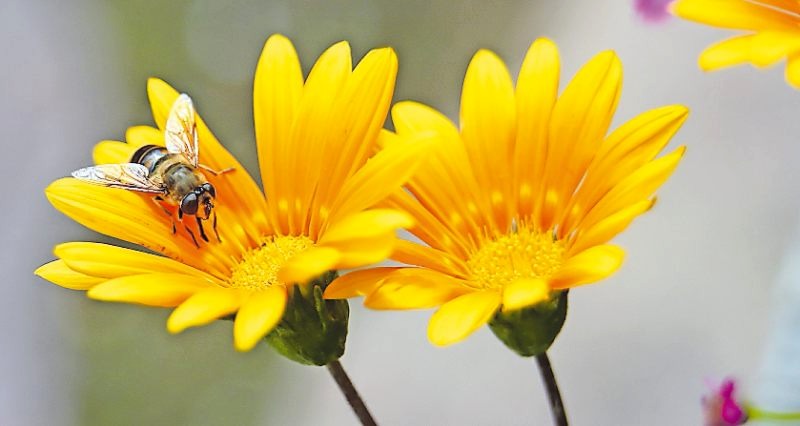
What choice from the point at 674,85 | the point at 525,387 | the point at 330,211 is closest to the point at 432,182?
the point at 330,211

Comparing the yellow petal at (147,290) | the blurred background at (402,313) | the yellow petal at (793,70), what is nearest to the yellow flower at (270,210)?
the yellow petal at (147,290)

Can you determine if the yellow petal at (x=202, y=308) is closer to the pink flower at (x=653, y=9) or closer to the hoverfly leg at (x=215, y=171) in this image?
the hoverfly leg at (x=215, y=171)

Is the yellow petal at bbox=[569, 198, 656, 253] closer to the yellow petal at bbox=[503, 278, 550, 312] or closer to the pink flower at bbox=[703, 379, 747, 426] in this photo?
the yellow petal at bbox=[503, 278, 550, 312]

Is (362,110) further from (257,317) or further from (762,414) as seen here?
(762,414)

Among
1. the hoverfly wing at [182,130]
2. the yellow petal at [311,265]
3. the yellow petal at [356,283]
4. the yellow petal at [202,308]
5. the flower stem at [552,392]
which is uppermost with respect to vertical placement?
the hoverfly wing at [182,130]

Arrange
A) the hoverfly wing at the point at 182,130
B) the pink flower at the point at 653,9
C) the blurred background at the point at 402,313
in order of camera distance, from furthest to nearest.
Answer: the blurred background at the point at 402,313
the pink flower at the point at 653,9
the hoverfly wing at the point at 182,130

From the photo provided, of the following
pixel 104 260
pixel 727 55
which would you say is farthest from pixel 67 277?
pixel 727 55

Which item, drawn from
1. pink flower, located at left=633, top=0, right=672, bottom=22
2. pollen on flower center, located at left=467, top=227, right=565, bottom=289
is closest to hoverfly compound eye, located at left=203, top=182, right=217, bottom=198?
pollen on flower center, located at left=467, top=227, right=565, bottom=289
